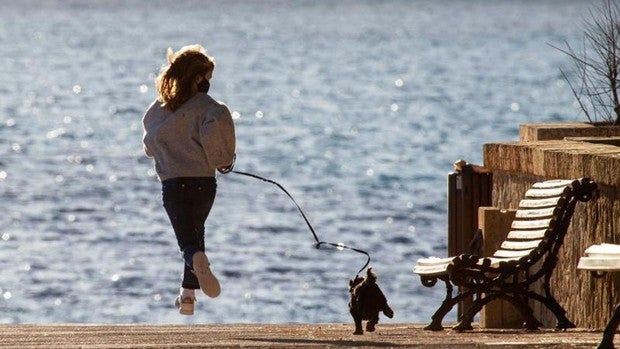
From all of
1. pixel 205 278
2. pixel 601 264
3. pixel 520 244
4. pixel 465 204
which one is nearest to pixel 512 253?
pixel 520 244

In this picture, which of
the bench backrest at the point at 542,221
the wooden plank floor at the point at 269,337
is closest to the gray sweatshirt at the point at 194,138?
the wooden plank floor at the point at 269,337

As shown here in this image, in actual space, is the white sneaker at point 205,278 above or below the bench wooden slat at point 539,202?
below

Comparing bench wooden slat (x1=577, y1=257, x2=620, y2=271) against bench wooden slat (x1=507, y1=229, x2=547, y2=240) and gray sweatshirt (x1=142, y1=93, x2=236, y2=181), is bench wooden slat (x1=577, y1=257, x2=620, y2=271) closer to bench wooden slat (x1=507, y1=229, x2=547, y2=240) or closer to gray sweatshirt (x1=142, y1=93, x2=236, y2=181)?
bench wooden slat (x1=507, y1=229, x2=547, y2=240)

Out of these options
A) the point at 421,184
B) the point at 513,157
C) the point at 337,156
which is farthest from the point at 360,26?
the point at 513,157

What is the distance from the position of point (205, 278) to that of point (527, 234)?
6.21ft

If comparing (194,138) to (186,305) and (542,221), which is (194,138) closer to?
(186,305)

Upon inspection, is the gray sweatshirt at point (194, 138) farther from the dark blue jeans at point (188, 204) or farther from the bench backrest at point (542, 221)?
the bench backrest at point (542, 221)

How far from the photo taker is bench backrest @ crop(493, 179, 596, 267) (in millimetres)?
12625

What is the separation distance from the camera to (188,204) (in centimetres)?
1284

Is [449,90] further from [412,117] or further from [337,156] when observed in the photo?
[337,156]

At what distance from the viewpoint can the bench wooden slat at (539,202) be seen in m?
12.8

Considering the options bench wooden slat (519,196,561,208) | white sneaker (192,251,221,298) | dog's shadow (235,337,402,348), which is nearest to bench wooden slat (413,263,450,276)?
bench wooden slat (519,196,561,208)

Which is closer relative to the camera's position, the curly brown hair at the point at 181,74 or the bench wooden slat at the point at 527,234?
the curly brown hair at the point at 181,74

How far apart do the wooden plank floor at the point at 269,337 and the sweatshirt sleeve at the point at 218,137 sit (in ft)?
3.23
